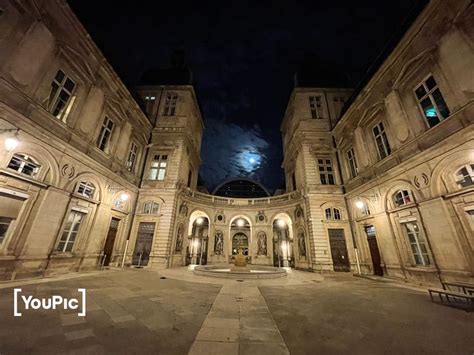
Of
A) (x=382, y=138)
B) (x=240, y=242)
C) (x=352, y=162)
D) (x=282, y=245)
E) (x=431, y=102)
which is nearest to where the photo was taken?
(x=431, y=102)

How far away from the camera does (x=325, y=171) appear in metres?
18.9

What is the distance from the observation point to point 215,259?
22703 millimetres

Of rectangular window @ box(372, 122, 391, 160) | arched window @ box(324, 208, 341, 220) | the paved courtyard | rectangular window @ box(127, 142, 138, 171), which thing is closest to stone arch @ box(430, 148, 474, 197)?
rectangular window @ box(372, 122, 391, 160)

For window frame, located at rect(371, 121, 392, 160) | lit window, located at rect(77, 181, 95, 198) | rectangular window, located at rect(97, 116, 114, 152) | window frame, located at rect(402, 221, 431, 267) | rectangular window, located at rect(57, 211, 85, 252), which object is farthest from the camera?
rectangular window, located at rect(97, 116, 114, 152)

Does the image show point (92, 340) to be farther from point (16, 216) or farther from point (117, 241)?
point (117, 241)

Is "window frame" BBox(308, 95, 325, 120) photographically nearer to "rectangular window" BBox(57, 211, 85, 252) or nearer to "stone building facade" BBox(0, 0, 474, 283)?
"stone building facade" BBox(0, 0, 474, 283)

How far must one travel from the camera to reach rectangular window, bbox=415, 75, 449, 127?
385 inches

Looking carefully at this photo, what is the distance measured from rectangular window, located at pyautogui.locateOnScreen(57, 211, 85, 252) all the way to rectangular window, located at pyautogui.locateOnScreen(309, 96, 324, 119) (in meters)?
22.6

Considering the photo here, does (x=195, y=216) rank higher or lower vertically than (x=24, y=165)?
higher

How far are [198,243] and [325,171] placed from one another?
1700 centimetres

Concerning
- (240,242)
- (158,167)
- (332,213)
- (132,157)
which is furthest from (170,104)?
(332,213)

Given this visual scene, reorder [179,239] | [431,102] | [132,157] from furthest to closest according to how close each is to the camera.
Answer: [179,239]
[132,157]
[431,102]

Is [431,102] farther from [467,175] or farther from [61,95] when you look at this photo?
[61,95]

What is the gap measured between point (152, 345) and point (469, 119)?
13.7 metres
